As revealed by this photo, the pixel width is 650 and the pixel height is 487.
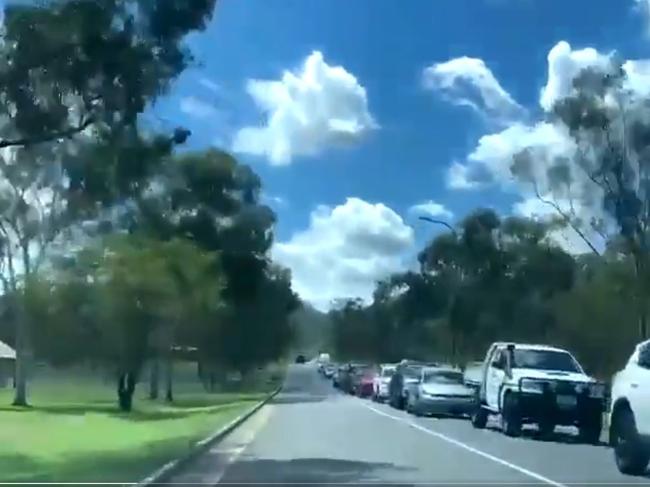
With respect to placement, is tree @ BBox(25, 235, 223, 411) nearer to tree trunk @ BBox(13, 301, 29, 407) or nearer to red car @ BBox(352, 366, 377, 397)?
tree trunk @ BBox(13, 301, 29, 407)

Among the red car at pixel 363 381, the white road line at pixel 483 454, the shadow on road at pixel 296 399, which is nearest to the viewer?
the white road line at pixel 483 454

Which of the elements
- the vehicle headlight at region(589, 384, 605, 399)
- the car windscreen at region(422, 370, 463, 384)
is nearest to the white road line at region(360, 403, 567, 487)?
the vehicle headlight at region(589, 384, 605, 399)

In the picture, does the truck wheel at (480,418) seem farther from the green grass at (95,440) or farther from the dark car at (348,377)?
the dark car at (348,377)

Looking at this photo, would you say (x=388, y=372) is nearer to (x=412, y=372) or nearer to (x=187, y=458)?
(x=412, y=372)

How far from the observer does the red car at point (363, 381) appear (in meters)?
67.3

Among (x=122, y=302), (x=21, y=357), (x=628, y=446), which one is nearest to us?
(x=628, y=446)

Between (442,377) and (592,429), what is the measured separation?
1499 centimetres

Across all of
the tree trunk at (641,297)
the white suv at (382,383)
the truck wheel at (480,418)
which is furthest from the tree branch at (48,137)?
the white suv at (382,383)

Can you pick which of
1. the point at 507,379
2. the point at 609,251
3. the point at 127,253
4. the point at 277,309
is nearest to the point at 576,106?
the point at 609,251

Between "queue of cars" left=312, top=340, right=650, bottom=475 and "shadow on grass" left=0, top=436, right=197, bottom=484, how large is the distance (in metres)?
7.29

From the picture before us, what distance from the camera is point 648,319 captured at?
51.8 metres

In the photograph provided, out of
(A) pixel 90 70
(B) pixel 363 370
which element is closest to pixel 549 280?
(B) pixel 363 370

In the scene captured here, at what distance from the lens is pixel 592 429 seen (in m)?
29.8

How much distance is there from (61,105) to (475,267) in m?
58.9
